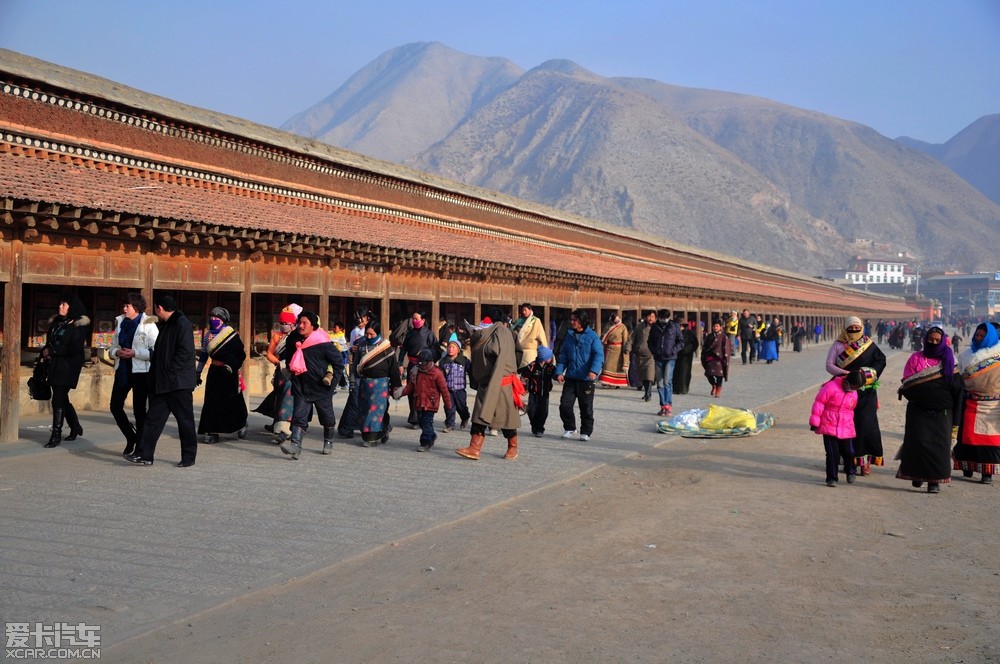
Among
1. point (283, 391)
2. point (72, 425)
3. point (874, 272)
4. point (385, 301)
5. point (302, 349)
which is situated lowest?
point (72, 425)

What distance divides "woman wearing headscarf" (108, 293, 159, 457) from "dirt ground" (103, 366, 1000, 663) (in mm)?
4470

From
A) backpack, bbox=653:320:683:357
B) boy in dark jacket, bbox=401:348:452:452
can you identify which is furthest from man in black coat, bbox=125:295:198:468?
backpack, bbox=653:320:683:357

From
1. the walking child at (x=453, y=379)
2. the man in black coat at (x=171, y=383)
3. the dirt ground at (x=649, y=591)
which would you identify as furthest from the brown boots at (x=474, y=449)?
the man in black coat at (x=171, y=383)

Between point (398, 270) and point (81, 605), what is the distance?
54.7ft

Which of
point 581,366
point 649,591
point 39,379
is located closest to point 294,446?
point 39,379

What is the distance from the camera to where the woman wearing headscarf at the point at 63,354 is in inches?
416

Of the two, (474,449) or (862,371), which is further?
(474,449)

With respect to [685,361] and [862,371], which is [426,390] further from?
[685,361]

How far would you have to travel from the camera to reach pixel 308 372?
1074cm

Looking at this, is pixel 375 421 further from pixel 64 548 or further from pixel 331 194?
pixel 331 194

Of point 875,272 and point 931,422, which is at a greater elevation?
point 875,272

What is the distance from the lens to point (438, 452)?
38.3 feet

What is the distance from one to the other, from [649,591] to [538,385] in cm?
745

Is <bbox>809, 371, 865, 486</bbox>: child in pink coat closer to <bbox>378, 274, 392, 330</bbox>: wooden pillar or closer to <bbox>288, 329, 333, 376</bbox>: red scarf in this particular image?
<bbox>288, 329, 333, 376</bbox>: red scarf
